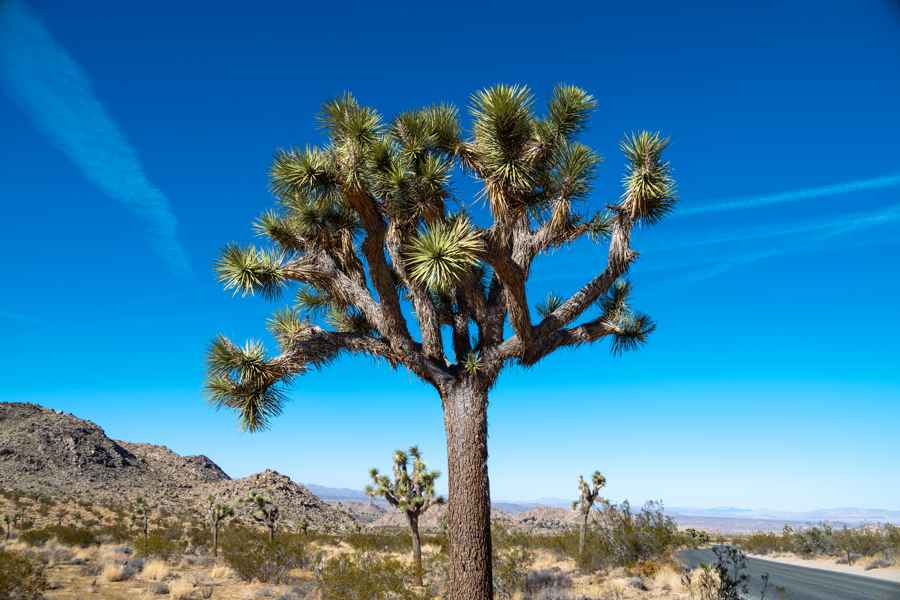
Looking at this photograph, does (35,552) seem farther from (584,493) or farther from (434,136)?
(584,493)

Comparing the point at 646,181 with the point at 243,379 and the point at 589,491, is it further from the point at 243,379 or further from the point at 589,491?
the point at 589,491

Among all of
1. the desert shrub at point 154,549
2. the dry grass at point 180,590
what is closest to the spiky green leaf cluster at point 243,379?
the dry grass at point 180,590

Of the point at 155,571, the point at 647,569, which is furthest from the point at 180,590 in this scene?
the point at 647,569

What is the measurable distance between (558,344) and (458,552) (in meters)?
3.14

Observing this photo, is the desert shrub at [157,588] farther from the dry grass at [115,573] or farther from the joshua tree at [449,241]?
the joshua tree at [449,241]

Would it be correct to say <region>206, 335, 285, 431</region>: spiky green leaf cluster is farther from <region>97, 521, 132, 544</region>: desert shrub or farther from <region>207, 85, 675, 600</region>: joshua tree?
<region>97, 521, 132, 544</region>: desert shrub

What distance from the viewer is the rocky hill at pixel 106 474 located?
40906 millimetres

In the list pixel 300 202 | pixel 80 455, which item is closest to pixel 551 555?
pixel 300 202

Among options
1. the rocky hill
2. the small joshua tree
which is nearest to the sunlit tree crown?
the small joshua tree

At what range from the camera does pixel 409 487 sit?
765 inches

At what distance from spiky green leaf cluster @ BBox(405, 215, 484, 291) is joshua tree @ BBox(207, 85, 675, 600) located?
0.03 m

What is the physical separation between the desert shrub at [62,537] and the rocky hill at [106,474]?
14.7 meters

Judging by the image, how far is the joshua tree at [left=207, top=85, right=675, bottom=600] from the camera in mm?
7535

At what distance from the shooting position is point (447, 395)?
25.9ft
